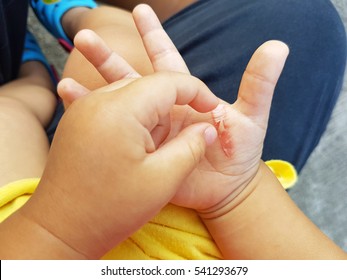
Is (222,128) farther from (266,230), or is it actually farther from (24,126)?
(24,126)

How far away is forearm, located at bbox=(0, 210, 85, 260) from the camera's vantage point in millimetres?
377

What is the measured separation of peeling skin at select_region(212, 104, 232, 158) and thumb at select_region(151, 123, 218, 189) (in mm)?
41

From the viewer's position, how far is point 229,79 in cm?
58

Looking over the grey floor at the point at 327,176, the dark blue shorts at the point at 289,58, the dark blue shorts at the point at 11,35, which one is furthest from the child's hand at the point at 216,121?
the grey floor at the point at 327,176

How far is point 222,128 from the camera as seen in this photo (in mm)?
445

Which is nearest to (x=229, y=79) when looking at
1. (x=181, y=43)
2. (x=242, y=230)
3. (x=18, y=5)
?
(x=181, y=43)

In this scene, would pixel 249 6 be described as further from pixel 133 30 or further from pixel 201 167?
pixel 201 167

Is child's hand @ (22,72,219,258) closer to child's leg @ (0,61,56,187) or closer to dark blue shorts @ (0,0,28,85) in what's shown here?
child's leg @ (0,61,56,187)

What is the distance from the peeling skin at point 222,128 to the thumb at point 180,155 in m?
→ 0.04

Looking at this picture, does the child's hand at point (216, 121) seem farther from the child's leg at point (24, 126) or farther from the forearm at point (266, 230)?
the child's leg at point (24, 126)

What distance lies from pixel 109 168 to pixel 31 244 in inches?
3.8

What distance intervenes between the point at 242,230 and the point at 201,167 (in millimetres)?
84

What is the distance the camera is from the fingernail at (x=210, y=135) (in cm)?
41

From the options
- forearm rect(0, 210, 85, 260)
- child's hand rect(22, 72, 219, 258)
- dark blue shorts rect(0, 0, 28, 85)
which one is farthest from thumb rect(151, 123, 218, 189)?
dark blue shorts rect(0, 0, 28, 85)
